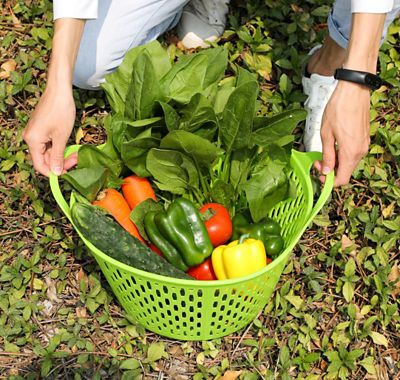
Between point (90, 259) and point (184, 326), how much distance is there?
42 cm

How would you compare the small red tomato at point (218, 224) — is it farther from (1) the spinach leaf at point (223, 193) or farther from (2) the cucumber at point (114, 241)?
(2) the cucumber at point (114, 241)

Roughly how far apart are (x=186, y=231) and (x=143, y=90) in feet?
1.33

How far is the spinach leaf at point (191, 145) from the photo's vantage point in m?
1.60

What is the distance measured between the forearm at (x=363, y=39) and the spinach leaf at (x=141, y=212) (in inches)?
26.5

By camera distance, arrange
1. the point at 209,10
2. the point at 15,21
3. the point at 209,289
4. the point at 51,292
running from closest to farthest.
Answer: the point at 209,289 < the point at 51,292 < the point at 209,10 < the point at 15,21

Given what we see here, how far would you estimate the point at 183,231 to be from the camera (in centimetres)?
170

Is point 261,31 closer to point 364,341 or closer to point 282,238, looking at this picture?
point 282,238

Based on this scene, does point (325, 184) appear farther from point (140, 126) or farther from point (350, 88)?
point (140, 126)

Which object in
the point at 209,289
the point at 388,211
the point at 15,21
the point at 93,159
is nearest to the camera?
the point at 209,289

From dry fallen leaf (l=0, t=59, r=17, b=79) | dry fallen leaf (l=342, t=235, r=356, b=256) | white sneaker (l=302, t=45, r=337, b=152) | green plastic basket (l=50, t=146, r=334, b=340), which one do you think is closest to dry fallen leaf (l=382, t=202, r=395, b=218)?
dry fallen leaf (l=342, t=235, r=356, b=256)

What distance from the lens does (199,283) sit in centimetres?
141

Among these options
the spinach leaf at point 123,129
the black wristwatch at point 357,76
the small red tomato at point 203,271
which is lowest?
the small red tomato at point 203,271

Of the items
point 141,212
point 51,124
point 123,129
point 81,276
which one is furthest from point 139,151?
point 81,276

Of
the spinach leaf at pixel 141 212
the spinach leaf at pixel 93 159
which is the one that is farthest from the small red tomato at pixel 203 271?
the spinach leaf at pixel 93 159
